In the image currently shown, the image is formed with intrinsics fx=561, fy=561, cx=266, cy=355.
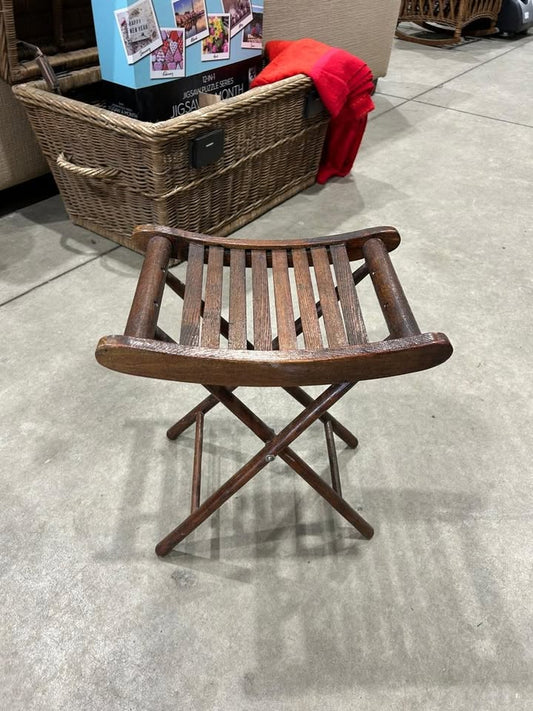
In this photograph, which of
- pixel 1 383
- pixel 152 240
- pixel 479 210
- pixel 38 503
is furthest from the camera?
pixel 479 210

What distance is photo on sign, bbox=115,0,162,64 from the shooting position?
162cm

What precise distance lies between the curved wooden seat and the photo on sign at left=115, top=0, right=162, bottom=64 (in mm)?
895

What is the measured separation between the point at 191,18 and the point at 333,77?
56cm

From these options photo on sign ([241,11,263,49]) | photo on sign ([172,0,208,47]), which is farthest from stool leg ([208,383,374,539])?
photo on sign ([241,11,263,49])

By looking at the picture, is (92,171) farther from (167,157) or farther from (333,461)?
(333,461)

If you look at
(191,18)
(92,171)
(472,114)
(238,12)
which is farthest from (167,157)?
(472,114)

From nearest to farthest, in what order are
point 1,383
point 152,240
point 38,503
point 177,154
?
point 152,240, point 38,503, point 1,383, point 177,154

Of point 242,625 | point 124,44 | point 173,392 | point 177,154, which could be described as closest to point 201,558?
point 242,625

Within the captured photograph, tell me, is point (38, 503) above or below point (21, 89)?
below

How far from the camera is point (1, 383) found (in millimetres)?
1473

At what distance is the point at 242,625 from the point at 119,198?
1362mm

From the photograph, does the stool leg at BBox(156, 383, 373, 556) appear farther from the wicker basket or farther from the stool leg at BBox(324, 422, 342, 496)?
the wicker basket

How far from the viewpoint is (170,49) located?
5.79ft

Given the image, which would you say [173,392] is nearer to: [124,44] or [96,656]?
[96,656]
